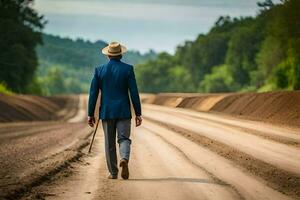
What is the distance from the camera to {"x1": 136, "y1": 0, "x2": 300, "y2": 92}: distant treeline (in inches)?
2349

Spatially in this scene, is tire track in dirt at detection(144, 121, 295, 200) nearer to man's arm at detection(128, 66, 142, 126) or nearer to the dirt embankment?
man's arm at detection(128, 66, 142, 126)

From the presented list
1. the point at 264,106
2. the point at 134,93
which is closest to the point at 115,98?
the point at 134,93

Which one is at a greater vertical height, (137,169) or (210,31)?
(210,31)

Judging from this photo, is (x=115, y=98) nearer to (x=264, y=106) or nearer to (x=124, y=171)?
(x=124, y=171)

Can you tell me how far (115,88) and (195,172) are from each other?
2088 mm

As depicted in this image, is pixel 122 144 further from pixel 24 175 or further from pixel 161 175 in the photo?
pixel 24 175

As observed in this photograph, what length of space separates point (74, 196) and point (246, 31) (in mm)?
127982

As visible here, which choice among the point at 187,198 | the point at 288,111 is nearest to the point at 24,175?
the point at 187,198

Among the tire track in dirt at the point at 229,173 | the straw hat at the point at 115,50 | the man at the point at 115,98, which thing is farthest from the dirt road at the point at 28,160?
the tire track in dirt at the point at 229,173

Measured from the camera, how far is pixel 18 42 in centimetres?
7369

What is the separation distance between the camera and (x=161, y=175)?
37.4ft

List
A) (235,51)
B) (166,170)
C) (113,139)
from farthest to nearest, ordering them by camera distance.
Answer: (235,51) → (166,170) → (113,139)

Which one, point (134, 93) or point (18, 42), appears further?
point (18, 42)

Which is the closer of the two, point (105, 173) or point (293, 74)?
point (105, 173)
